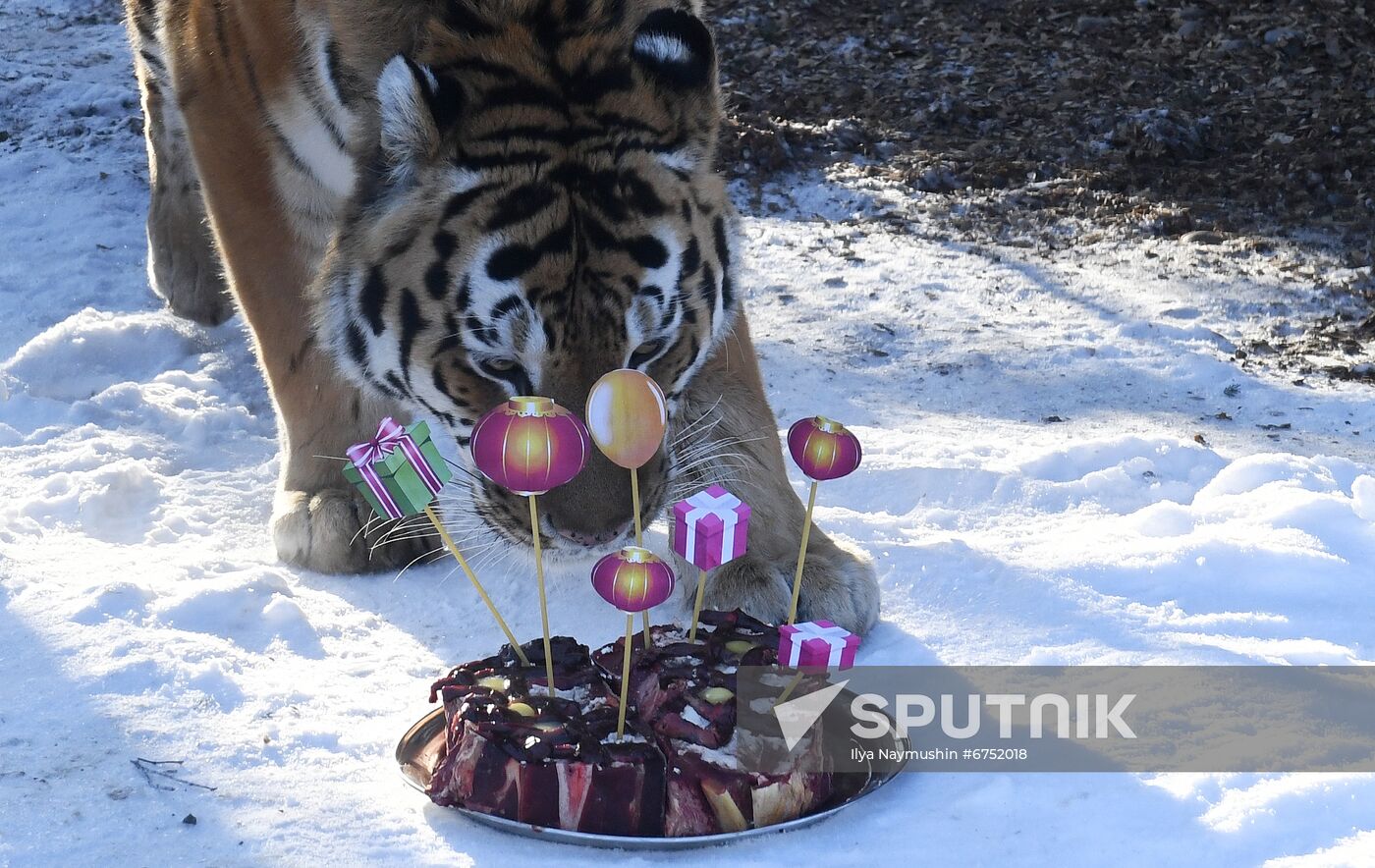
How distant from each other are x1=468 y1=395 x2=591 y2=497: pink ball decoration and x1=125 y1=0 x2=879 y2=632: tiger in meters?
0.39

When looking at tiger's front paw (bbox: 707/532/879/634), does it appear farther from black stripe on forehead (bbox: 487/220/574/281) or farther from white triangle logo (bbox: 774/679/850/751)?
black stripe on forehead (bbox: 487/220/574/281)

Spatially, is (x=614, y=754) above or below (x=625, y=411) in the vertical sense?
below

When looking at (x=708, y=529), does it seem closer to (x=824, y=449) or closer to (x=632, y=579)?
(x=632, y=579)

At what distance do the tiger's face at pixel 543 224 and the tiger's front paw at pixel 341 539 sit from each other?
50 cm

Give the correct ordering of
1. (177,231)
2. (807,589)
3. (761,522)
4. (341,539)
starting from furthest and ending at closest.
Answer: (177,231) < (341,539) < (761,522) < (807,589)

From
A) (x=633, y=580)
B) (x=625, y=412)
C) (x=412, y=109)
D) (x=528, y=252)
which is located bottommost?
(x=633, y=580)

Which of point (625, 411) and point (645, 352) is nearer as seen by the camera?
point (625, 411)

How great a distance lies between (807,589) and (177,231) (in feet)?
10.6

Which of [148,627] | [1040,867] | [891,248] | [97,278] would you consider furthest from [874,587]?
[97,278]

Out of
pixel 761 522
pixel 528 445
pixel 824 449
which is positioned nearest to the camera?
pixel 528 445

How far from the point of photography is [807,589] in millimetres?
3020

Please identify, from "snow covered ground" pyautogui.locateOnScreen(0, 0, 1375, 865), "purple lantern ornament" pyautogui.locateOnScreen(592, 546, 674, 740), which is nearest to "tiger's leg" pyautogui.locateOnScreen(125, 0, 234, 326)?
"snow covered ground" pyautogui.locateOnScreen(0, 0, 1375, 865)

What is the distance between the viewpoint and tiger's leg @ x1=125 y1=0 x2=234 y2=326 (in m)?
5.17

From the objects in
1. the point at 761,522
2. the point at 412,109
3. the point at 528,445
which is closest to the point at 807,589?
the point at 761,522
